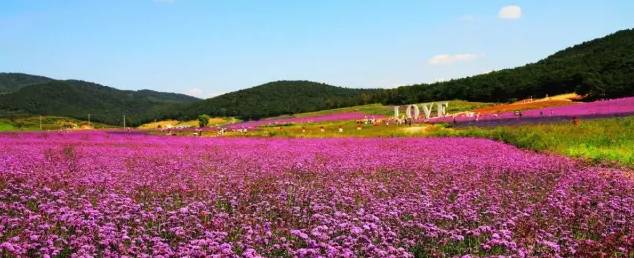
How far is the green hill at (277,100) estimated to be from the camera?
117062 mm

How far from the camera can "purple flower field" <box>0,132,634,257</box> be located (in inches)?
270

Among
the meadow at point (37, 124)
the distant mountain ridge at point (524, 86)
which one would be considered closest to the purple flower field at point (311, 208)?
the distant mountain ridge at point (524, 86)

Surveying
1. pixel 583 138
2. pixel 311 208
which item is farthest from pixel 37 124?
pixel 311 208

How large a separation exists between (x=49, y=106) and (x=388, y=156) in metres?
192

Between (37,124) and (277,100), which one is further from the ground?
(277,100)

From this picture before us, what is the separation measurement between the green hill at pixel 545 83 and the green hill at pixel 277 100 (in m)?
13.6

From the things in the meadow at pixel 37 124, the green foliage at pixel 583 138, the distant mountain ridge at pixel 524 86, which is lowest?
the green foliage at pixel 583 138

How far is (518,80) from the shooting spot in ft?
284

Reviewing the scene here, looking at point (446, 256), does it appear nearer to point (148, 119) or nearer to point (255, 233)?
point (255, 233)

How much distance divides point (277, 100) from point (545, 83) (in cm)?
8511

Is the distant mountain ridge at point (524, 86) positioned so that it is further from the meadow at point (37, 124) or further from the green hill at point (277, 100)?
the meadow at point (37, 124)

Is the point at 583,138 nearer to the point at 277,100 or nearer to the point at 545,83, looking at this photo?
the point at 545,83

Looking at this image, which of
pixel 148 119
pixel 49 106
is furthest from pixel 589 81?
pixel 49 106

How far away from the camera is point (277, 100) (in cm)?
15588
